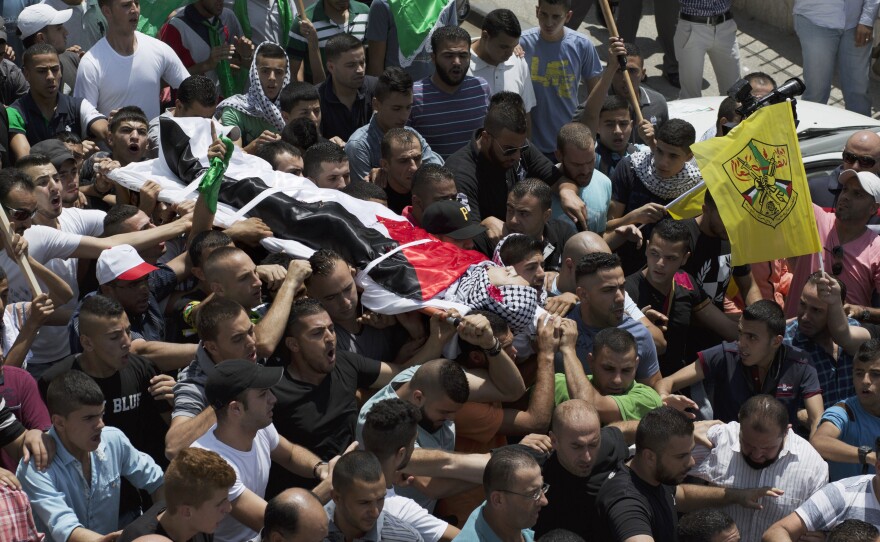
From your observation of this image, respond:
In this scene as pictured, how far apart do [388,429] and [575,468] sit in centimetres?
111

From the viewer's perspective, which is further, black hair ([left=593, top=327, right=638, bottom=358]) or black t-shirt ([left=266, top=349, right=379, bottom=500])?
black hair ([left=593, top=327, right=638, bottom=358])

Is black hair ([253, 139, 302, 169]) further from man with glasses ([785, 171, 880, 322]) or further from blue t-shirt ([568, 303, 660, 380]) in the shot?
man with glasses ([785, 171, 880, 322])

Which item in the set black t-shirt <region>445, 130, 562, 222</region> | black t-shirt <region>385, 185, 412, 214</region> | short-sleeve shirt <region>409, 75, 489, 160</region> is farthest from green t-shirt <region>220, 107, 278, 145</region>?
black t-shirt <region>445, 130, 562, 222</region>

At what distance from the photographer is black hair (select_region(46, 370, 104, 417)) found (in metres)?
6.72

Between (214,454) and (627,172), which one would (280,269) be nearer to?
(214,454)

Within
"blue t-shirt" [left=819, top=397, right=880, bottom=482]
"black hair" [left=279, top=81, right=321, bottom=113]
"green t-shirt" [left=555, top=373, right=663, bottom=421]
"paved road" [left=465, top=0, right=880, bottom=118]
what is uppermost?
"black hair" [left=279, top=81, right=321, bottom=113]

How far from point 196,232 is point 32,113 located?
249cm

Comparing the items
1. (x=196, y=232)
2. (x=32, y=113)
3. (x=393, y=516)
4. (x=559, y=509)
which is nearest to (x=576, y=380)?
(x=559, y=509)

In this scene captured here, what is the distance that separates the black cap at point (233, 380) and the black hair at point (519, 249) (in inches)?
76.2

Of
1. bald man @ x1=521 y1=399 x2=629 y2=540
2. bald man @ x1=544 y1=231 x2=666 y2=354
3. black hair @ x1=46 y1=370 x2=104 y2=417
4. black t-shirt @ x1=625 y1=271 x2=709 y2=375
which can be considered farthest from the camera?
black t-shirt @ x1=625 y1=271 x2=709 y2=375

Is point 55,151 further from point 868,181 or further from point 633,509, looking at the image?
point 868,181

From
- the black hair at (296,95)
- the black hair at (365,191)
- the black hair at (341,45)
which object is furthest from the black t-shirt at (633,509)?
the black hair at (341,45)

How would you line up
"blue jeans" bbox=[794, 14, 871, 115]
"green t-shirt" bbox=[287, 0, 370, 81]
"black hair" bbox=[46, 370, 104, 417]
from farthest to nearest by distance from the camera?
"blue jeans" bbox=[794, 14, 871, 115]
"green t-shirt" bbox=[287, 0, 370, 81]
"black hair" bbox=[46, 370, 104, 417]

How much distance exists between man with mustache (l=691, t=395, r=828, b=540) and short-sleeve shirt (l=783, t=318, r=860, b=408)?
1210 millimetres
